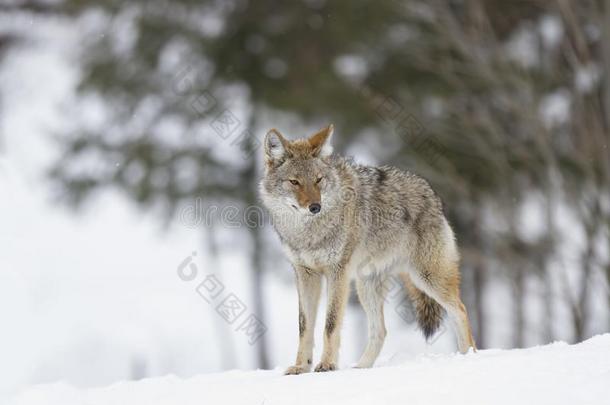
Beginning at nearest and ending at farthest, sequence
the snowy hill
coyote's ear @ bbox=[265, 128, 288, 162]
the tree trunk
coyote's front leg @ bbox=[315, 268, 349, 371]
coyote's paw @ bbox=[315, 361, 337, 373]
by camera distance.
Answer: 1. the snowy hill
2. coyote's paw @ bbox=[315, 361, 337, 373]
3. coyote's front leg @ bbox=[315, 268, 349, 371]
4. coyote's ear @ bbox=[265, 128, 288, 162]
5. the tree trunk

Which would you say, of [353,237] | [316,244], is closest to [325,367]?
[316,244]

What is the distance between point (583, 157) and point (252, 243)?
644 centimetres

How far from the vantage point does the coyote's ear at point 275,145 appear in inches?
275

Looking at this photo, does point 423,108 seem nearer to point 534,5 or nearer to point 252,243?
point 534,5

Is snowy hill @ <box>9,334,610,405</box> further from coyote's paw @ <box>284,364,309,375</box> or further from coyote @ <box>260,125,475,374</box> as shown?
coyote @ <box>260,125,475,374</box>

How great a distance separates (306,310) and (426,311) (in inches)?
50.8

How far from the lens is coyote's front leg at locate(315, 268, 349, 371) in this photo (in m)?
6.66

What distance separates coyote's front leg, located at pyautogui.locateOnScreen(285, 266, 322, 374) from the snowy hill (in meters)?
0.70

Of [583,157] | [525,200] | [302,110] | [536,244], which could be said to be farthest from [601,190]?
[302,110]

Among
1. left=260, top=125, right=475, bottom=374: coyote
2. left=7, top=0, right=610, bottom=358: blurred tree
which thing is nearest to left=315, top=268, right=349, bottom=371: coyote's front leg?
left=260, top=125, right=475, bottom=374: coyote

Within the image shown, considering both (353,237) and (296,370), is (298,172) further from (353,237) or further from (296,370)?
(296,370)

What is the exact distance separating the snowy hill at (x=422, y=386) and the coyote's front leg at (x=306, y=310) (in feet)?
2.29

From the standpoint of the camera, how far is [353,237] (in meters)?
6.96

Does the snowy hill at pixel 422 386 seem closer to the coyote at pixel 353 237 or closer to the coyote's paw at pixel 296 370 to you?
the coyote's paw at pixel 296 370
